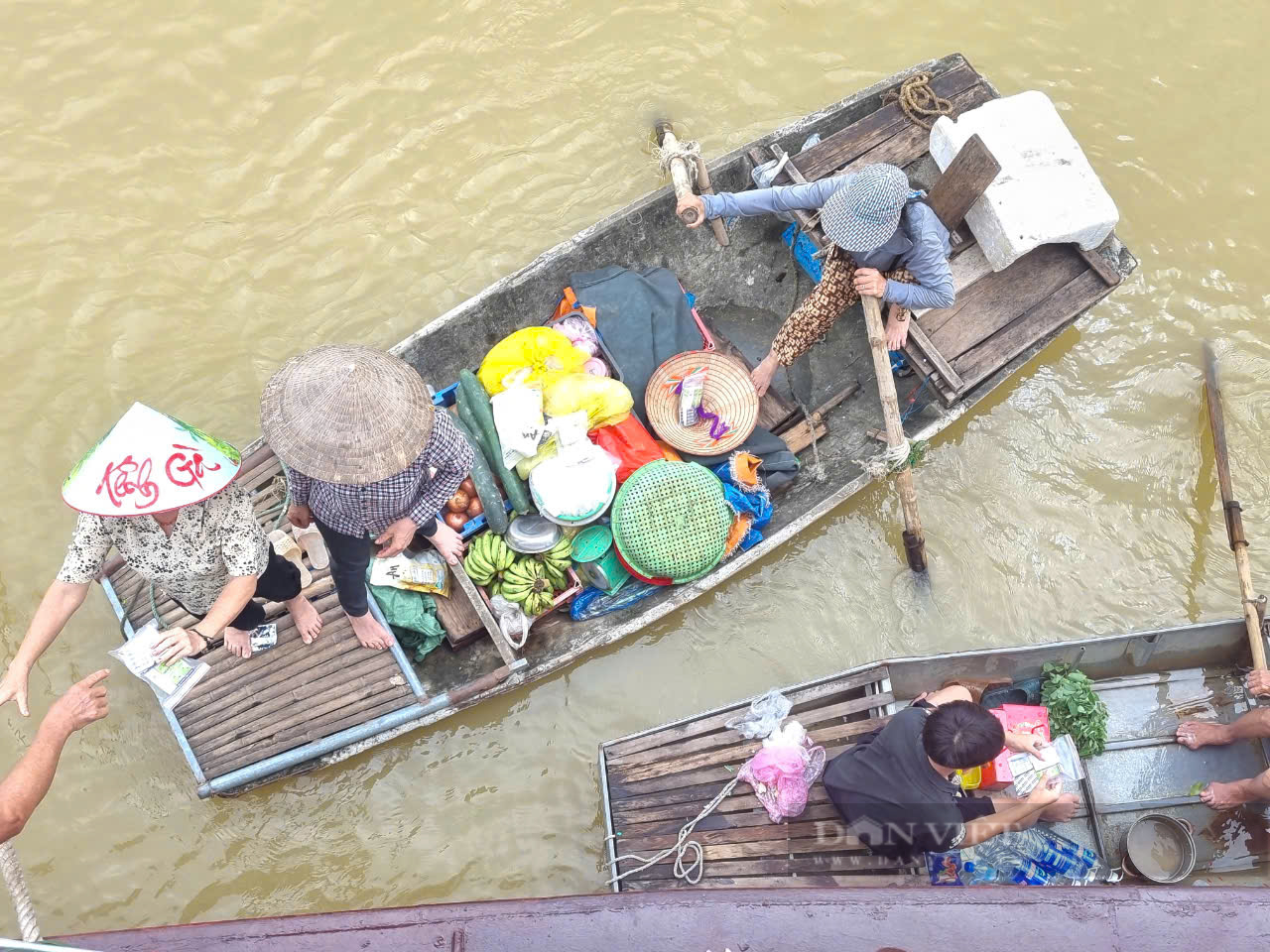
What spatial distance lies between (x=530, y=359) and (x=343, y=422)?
5.38 ft

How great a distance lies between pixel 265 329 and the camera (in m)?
5.65

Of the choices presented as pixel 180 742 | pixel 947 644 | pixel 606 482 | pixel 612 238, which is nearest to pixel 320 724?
pixel 180 742

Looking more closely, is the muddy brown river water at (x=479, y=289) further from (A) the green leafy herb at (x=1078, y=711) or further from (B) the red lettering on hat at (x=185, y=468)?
(B) the red lettering on hat at (x=185, y=468)

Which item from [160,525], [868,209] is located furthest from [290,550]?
[868,209]

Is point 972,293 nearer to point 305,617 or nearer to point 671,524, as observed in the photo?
point 671,524

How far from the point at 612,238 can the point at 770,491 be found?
1.74m

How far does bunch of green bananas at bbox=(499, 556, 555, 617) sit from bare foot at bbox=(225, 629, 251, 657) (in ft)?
4.03

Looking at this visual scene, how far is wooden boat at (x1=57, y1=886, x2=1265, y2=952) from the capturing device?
2.86 meters

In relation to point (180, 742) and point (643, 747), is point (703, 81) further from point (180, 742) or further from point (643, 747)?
point (180, 742)

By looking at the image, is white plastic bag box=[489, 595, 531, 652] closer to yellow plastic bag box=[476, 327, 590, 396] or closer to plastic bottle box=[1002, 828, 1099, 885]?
yellow plastic bag box=[476, 327, 590, 396]

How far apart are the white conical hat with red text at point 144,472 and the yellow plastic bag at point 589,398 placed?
1.73 meters

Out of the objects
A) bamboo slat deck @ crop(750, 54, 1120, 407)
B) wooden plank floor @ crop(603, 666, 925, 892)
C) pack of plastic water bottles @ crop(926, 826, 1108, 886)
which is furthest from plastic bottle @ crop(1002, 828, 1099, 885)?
bamboo slat deck @ crop(750, 54, 1120, 407)

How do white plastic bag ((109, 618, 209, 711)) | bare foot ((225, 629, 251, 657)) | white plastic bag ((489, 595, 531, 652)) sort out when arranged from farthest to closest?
white plastic bag ((489, 595, 531, 652))
bare foot ((225, 629, 251, 657))
white plastic bag ((109, 618, 209, 711))

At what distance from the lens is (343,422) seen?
10.4 ft
